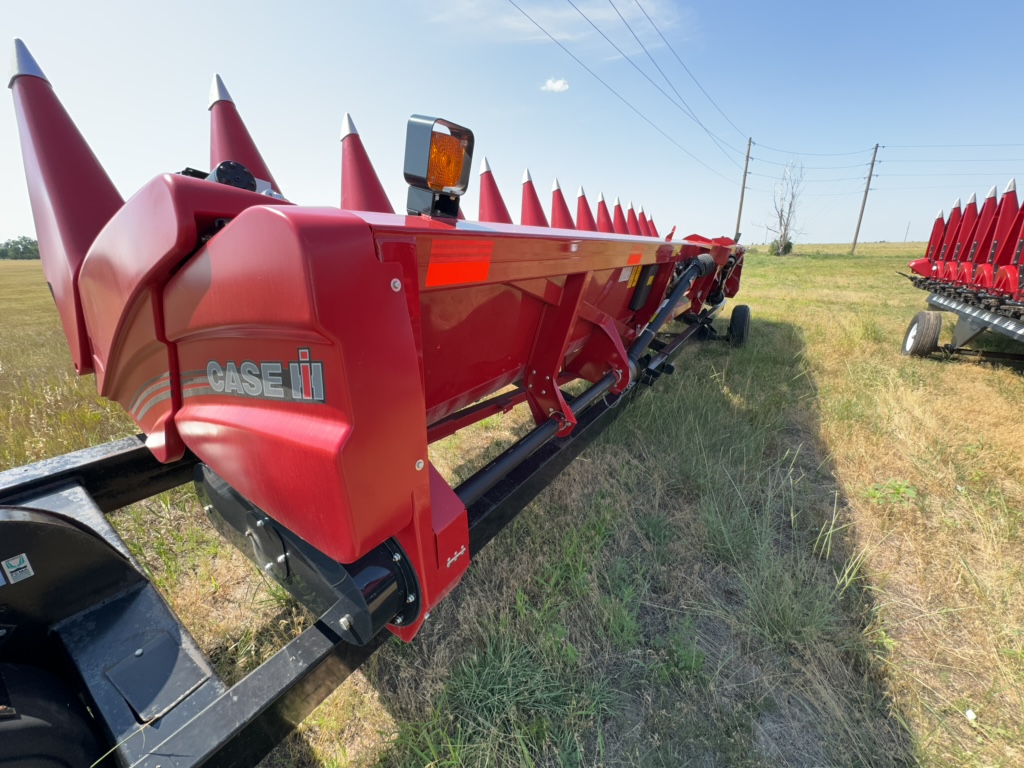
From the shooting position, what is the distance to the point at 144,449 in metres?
1.48

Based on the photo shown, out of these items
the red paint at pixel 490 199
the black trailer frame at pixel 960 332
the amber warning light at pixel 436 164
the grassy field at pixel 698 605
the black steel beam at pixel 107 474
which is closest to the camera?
the amber warning light at pixel 436 164

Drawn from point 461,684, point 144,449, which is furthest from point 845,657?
point 144,449

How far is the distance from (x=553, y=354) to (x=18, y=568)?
1672 mm

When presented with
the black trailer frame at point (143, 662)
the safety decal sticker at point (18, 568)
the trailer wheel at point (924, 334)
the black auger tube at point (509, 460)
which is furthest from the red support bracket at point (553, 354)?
the trailer wheel at point (924, 334)

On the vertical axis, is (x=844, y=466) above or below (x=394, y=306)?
below

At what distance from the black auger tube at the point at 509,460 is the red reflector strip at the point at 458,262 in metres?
0.69

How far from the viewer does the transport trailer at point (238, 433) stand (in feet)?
2.66

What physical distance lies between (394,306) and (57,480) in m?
1.21

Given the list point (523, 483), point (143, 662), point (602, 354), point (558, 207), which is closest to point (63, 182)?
point (143, 662)

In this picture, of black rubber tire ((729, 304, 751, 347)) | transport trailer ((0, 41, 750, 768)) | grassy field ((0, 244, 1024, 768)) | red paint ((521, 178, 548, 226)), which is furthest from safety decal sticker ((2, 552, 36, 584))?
black rubber tire ((729, 304, 751, 347))

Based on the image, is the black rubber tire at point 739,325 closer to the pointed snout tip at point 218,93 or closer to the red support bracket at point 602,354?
the red support bracket at point 602,354

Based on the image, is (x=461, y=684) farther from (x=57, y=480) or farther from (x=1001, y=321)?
(x=1001, y=321)

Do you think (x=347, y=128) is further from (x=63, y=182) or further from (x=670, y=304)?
(x=670, y=304)

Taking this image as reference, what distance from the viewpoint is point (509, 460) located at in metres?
1.65
